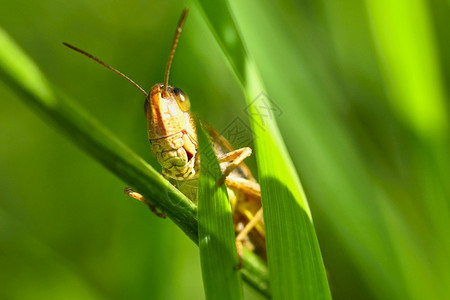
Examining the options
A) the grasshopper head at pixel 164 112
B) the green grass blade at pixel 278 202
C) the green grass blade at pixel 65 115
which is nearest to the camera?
the green grass blade at pixel 65 115

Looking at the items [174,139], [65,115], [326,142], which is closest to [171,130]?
[174,139]

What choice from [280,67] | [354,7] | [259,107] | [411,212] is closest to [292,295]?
[259,107]

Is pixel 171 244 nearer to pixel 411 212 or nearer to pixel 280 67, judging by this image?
pixel 280 67

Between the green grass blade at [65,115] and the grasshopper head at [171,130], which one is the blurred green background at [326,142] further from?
the green grass blade at [65,115]

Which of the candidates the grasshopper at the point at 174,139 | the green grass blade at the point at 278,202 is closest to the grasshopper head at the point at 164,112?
the grasshopper at the point at 174,139

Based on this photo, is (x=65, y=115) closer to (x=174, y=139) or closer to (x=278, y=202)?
(x=278, y=202)
